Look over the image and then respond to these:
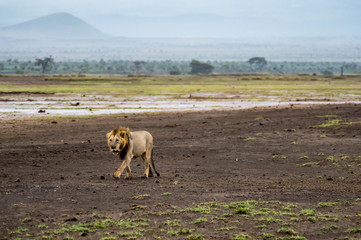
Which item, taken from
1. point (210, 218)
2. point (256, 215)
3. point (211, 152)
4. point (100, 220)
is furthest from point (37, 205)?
point (211, 152)

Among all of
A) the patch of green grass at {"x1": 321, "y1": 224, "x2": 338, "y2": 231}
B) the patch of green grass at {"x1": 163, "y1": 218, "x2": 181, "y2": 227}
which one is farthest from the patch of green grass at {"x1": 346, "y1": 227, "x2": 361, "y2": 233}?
the patch of green grass at {"x1": 163, "y1": 218, "x2": 181, "y2": 227}

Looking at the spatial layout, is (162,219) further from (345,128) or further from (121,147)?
(345,128)

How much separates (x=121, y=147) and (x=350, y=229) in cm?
624

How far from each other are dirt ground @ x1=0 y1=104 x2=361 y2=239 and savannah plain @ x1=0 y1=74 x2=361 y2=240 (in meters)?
0.03

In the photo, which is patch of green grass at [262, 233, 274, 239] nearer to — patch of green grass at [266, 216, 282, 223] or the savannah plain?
the savannah plain

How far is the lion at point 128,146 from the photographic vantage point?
15.2 m

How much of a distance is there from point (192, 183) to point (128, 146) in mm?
1757

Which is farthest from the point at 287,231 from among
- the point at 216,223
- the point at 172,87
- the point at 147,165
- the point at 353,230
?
the point at 172,87

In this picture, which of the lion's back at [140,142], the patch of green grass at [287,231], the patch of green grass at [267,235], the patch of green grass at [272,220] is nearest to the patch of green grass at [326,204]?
the patch of green grass at [272,220]

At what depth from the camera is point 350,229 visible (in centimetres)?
1081

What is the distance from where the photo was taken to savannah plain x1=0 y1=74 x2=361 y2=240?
1092 cm

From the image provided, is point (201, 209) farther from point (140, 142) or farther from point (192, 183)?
point (140, 142)

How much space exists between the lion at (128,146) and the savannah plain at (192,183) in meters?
0.34

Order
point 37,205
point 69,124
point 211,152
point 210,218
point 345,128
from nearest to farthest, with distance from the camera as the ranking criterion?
1. point 210,218
2. point 37,205
3. point 211,152
4. point 345,128
5. point 69,124
